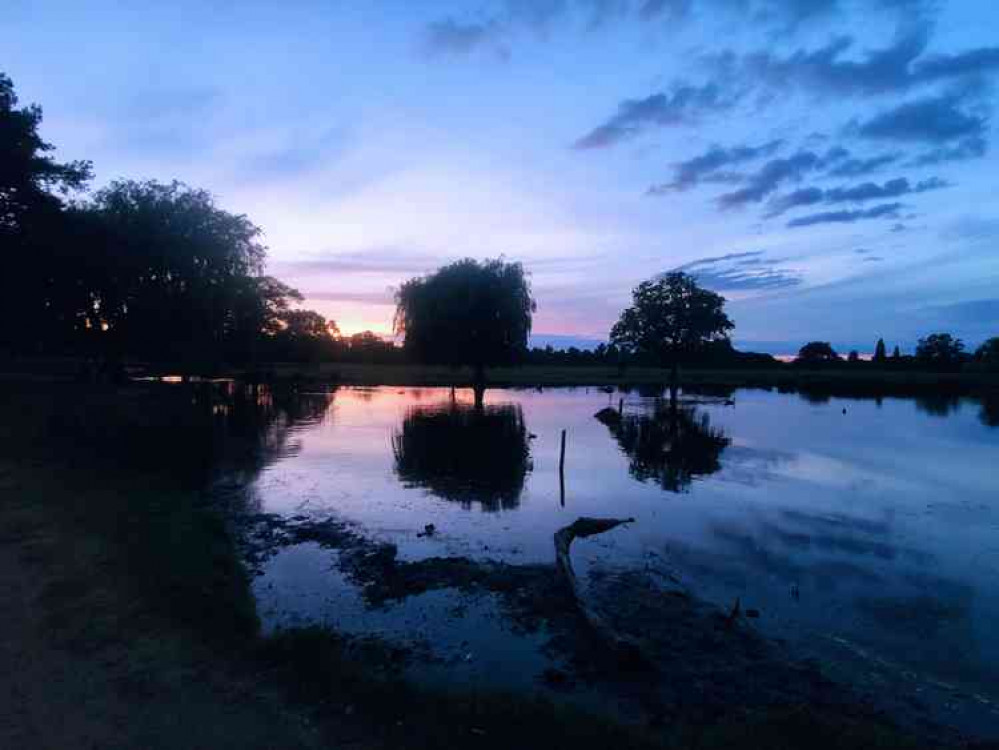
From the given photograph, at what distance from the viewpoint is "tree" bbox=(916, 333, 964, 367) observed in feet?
418

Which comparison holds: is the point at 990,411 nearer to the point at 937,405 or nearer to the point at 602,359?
the point at 937,405

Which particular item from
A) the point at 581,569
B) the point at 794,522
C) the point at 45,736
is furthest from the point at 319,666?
the point at 794,522

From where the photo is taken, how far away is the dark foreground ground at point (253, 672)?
5.97 meters

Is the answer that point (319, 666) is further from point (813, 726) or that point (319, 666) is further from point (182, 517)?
point (182, 517)

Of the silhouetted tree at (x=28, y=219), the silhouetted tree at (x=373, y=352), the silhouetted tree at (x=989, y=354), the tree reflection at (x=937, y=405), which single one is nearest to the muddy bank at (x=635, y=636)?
the silhouetted tree at (x=28, y=219)

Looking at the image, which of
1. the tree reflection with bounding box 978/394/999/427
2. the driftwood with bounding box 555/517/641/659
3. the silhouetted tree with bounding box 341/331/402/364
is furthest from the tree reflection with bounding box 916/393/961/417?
the silhouetted tree with bounding box 341/331/402/364

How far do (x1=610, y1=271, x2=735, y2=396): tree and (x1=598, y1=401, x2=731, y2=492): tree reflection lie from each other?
1063 inches

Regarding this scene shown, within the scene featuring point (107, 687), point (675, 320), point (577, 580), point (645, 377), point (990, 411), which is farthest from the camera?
point (645, 377)

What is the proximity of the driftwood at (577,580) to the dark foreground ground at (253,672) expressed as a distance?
223mm

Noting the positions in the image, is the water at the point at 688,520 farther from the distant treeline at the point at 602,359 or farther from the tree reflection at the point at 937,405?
the distant treeline at the point at 602,359

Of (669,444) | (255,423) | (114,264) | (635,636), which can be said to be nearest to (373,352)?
(114,264)

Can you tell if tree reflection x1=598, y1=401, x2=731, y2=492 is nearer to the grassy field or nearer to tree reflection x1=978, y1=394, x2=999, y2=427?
tree reflection x1=978, y1=394, x2=999, y2=427

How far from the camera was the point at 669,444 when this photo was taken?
103 ft

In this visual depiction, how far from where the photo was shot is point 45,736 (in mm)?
5652
